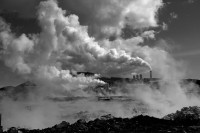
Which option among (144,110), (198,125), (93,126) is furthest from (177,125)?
(144,110)

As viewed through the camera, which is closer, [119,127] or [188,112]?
[119,127]

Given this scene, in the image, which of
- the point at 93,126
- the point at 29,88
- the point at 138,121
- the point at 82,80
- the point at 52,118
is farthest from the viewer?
the point at 29,88

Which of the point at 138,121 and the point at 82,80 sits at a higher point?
the point at 82,80

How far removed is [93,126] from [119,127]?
1767 millimetres

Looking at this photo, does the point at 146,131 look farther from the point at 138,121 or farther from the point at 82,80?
the point at 82,80

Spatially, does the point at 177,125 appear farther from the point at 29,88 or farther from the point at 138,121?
the point at 29,88

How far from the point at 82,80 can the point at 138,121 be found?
5058cm

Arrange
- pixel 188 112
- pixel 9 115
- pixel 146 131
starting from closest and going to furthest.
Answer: pixel 146 131 < pixel 188 112 < pixel 9 115

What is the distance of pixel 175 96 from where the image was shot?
5312 cm

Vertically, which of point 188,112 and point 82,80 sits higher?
A: point 82,80

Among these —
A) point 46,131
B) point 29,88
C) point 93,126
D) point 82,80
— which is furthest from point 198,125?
point 29,88

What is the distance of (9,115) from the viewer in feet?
120

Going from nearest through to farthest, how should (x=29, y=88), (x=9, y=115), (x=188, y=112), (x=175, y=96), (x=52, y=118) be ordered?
(x=188, y=112), (x=52, y=118), (x=9, y=115), (x=175, y=96), (x=29, y=88)

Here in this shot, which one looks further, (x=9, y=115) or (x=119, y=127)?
(x=9, y=115)
